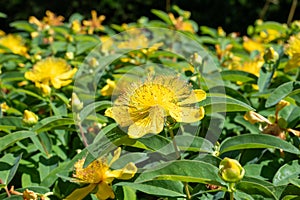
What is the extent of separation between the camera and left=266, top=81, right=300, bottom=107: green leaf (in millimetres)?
1055

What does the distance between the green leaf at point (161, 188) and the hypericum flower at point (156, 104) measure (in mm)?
100

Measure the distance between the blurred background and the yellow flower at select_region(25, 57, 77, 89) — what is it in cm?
377

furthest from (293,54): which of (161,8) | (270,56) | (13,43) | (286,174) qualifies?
(161,8)

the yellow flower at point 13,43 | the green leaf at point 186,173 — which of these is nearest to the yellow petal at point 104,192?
the green leaf at point 186,173

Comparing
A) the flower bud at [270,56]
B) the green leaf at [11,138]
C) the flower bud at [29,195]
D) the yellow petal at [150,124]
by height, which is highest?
the flower bud at [270,56]

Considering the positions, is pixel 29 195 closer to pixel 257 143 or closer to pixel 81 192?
pixel 81 192

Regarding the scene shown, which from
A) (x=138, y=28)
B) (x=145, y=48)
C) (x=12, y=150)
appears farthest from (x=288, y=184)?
(x=138, y=28)

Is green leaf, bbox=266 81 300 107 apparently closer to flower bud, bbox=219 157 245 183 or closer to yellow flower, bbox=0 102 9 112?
flower bud, bbox=219 157 245 183

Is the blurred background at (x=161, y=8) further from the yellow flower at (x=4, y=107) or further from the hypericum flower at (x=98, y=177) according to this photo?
the hypericum flower at (x=98, y=177)

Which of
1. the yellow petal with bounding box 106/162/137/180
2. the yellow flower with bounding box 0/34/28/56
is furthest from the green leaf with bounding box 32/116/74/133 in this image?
the yellow flower with bounding box 0/34/28/56

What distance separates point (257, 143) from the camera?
0.92 metres

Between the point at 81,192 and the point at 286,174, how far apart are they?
389 mm

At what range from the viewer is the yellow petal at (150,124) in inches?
34.4

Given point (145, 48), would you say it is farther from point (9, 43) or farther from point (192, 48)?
point (9, 43)
